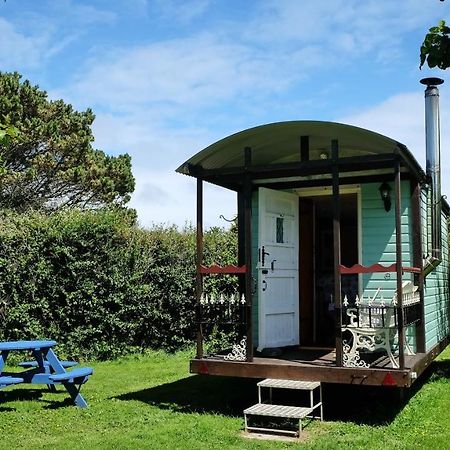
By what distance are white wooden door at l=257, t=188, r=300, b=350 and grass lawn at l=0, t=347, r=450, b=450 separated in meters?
0.91

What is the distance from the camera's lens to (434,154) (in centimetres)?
911

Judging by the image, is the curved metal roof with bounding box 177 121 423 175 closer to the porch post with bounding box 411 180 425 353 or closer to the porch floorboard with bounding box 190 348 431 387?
the porch post with bounding box 411 180 425 353

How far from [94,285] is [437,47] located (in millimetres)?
9295

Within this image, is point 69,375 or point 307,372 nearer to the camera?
point 307,372

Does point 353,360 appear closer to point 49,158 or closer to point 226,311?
point 226,311

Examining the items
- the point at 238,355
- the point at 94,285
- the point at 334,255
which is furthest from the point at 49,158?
the point at 334,255

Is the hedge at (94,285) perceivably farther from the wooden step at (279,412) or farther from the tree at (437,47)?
the tree at (437,47)

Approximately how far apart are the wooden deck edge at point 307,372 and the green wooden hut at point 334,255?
0.03 feet

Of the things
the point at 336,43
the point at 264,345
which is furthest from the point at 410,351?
the point at 336,43

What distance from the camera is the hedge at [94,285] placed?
1111 cm

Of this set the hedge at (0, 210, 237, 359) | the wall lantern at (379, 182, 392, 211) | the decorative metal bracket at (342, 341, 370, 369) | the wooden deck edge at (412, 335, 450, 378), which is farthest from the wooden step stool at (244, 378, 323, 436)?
the hedge at (0, 210, 237, 359)


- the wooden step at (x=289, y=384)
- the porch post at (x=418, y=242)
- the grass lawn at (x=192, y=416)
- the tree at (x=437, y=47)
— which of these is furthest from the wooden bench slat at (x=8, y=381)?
the tree at (x=437, y=47)

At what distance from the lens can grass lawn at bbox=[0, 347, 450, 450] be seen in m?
5.92

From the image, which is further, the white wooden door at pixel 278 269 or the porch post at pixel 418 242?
the white wooden door at pixel 278 269
